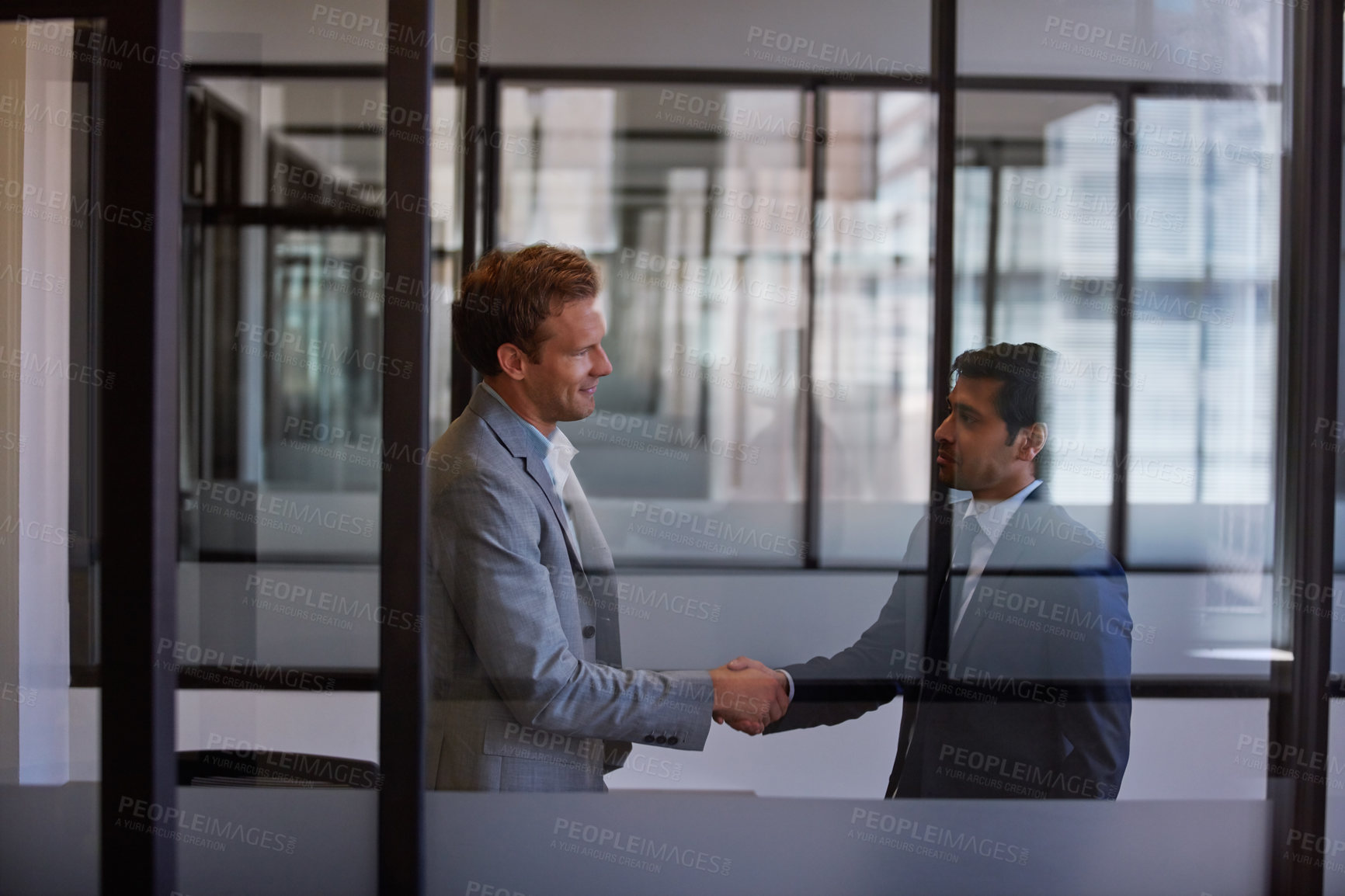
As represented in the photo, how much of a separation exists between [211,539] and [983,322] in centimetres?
377

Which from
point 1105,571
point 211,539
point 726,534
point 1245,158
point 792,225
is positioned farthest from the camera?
point 792,225

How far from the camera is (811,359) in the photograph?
19.3 ft

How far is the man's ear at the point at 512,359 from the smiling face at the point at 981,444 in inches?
39.3

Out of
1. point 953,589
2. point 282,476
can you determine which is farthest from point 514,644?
point 282,476

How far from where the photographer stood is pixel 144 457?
2.04 metres

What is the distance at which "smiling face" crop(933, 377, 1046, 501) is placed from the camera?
8.39 ft

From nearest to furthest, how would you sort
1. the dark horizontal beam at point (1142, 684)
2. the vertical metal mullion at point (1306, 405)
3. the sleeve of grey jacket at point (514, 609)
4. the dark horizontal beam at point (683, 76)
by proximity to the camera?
the sleeve of grey jacket at point (514, 609) → the vertical metal mullion at point (1306, 405) → the dark horizontal beam at point (1142, 684) → the dark horizontal beam at point (683, 76)

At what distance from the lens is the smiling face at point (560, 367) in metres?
2.39

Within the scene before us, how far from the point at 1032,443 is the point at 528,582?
1.25 m

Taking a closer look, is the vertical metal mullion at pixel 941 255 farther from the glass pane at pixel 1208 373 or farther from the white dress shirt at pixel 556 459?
the white dress shirt at pixel 556 459

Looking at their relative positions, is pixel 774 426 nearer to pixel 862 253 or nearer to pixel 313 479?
pixel 862 253

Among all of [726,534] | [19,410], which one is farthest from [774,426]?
[19,410]

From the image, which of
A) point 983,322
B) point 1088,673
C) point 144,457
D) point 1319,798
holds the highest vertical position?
point 983,322

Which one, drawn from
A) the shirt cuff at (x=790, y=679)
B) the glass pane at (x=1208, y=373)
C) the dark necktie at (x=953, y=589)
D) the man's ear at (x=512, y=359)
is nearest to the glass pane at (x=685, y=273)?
the glass pane at (x=1208, y=373)
